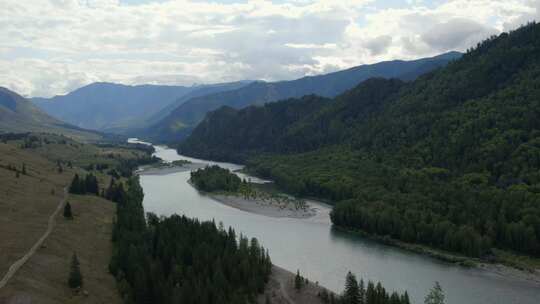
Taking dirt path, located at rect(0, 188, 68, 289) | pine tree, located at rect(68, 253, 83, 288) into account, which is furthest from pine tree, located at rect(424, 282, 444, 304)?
dirt path, located at rect(0, 188, 68, 289)

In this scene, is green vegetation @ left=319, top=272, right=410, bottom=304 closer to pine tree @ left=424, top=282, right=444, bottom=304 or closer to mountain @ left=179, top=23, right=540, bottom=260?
pine tree @ left=424, top=282, right=444, bottom=304

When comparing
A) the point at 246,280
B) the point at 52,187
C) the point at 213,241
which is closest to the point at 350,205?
the point at 213,241

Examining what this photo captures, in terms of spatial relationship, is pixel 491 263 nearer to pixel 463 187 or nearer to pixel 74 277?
pixel 463 187

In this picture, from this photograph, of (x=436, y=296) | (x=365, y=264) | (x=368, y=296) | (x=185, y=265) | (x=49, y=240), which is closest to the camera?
(x=436, y=296)

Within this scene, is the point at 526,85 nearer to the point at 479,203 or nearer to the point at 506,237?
the point at 479,203

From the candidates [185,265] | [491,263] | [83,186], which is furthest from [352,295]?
[83,186]

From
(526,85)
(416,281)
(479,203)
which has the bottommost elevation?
(416,281)

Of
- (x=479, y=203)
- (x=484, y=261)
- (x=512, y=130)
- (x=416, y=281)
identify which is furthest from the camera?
(x=512, y=130)

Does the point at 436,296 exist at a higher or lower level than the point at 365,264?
higher

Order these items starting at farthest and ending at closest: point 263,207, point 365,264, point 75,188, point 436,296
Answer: point 263,207, point 75,188, point 365,264, point 436,296
